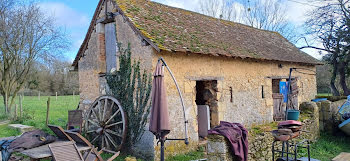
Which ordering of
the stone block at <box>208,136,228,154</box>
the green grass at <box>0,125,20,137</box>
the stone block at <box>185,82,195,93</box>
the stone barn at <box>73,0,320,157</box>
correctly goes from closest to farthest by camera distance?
1. the stone block at <box>208,136,228,154</box>
2. the stone barn at <box>73,0,320,157</box>
3. the stone block at <box>185,82,195,93</box>
4. the green grass at <box>0,125,20,137</box>

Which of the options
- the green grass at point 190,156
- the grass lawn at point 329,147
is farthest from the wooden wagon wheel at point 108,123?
the grass lawn at point 329,147

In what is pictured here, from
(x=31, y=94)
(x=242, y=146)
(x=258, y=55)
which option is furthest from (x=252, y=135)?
(x=31, y=94)

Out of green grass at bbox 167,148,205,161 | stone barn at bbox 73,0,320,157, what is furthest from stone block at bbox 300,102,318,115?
green grass at bbox 167,148,205,161

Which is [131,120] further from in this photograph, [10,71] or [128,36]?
[10,71]

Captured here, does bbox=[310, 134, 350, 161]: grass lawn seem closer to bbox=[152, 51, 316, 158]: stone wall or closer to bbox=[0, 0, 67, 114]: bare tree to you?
bbox=[152, 51, 316, 158]: stone wall

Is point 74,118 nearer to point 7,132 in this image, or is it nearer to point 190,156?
point 190,156

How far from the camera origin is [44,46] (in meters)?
13.7

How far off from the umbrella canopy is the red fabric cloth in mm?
991

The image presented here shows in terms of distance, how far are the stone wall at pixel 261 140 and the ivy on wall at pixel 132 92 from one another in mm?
2215

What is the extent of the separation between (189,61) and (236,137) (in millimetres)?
2812

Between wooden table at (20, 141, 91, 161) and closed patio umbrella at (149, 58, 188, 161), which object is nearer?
wooden table at (20, 141, 91, 161)

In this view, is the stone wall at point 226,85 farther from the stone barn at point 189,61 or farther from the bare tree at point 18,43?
the bare tree at point 18,43

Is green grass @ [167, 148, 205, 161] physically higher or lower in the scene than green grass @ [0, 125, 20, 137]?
lower

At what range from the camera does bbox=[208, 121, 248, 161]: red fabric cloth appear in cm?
520
